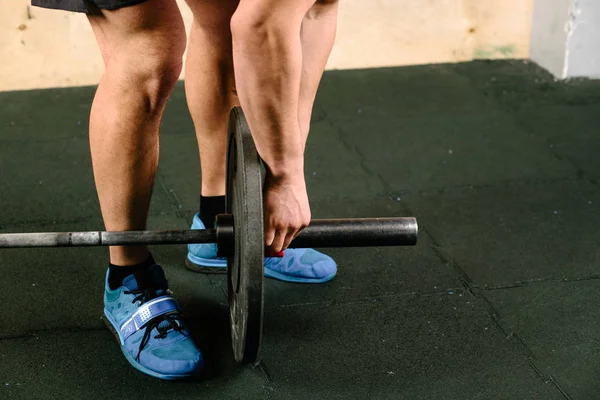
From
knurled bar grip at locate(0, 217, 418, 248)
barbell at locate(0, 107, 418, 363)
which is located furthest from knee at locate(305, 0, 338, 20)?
knurled bar grip at locate(0, 217, 418, 248)

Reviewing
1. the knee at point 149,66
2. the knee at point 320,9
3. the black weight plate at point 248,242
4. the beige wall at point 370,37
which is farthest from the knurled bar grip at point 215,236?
the beige wall at point 370,37

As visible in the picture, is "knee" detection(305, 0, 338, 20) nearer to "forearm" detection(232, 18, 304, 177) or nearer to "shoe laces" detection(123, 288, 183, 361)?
"forearm" detection(232, 18, 304, 177)

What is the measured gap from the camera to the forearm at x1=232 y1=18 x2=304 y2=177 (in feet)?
3.66

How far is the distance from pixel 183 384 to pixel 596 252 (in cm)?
103

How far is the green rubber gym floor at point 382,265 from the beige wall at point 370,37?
10cm

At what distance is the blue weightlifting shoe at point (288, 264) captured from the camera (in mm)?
1788

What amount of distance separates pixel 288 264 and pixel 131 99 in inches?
21.5

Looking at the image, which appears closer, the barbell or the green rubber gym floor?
the barbell

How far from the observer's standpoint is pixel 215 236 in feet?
4.54

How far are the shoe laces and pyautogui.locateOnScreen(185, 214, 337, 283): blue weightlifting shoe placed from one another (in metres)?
0.24

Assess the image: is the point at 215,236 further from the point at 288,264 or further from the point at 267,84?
the point at 288,264

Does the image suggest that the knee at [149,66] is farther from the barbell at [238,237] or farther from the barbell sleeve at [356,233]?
the barbell sleeve at [356,233]

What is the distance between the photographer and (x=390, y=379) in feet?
4.86

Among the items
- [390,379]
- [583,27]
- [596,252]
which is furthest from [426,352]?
[583,27]
